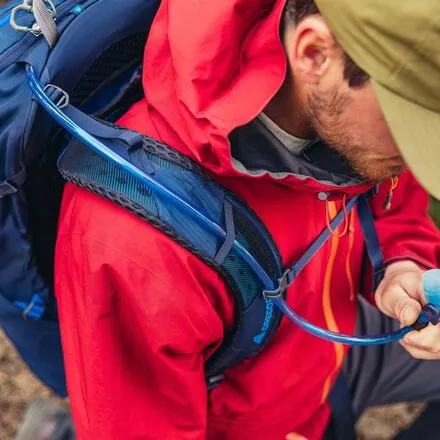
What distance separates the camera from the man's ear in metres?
1.00

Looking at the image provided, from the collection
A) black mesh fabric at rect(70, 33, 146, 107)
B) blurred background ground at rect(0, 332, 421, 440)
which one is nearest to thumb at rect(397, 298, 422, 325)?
black mesh fabric at rect(70, 33, 146, 107)

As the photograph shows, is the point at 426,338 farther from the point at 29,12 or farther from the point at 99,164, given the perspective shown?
the point at 29,12

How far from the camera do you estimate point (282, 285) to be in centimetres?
119

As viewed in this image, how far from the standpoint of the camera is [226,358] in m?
1.32

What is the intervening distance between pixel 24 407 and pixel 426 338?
1407 millimetres

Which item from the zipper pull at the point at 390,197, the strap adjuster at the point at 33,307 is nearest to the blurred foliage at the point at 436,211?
the zipper pull at the point at 390,197

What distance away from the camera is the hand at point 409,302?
1.24 meters

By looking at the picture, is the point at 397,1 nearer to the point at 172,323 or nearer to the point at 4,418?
the point at 172,323

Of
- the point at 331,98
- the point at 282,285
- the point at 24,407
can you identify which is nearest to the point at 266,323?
the point at 282,285

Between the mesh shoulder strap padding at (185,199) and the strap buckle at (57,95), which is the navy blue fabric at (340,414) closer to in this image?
the mesh shoulder strap padding at (185,199)

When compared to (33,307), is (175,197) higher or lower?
higher

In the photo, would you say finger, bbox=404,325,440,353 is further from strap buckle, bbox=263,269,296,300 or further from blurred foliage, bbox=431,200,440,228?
blurred foliage, bbox=431,200,440,228

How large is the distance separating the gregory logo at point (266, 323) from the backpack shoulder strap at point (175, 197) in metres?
0.07

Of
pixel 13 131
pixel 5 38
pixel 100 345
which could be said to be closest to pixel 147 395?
pixel 100 345
